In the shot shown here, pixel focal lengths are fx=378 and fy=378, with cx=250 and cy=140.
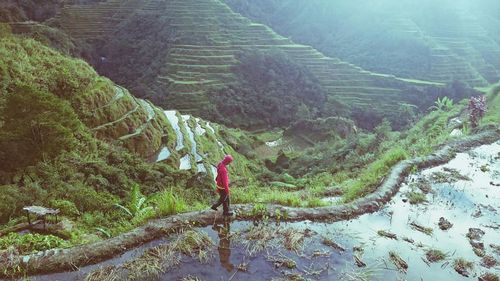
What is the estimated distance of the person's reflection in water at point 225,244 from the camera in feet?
17.8

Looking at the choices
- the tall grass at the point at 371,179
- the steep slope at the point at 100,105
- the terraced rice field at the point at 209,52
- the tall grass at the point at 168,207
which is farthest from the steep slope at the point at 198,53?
the tall grass at the point at 168,207

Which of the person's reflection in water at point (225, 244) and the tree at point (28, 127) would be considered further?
the tree at point (28, 127)

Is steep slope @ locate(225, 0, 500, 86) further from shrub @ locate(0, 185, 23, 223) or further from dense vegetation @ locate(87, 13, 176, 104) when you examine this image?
shrub @ locate(0, 185, 23, 223)

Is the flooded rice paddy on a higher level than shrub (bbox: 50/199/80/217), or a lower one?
higher

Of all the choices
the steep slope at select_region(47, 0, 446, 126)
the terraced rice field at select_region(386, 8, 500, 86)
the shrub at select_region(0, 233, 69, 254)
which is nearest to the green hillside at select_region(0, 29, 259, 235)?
the shrub at select_region(0, 233, 69, 254)

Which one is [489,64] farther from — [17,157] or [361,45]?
[17,157]

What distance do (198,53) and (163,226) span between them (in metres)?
44.9

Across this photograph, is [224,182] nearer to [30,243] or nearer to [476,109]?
[30,243]

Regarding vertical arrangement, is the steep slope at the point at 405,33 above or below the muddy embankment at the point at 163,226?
below

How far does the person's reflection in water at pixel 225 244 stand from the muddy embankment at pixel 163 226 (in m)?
0.19

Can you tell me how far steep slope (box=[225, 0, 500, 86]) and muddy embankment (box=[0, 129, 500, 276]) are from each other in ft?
155

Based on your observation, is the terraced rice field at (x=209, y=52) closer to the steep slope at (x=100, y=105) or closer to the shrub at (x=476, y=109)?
the steep slope at (x=100, y=105)

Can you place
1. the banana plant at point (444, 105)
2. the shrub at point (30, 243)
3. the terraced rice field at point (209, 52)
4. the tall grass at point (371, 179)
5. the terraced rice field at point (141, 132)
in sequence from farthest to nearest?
the terraced rice field at point (209, 52)
the banana plant at point (444, 105)
the terraced rice field at point (141, 132)
the tall grass at point (371, 179)
the shrub at point (30, 243)

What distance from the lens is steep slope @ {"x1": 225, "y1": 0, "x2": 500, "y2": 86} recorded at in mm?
53719
